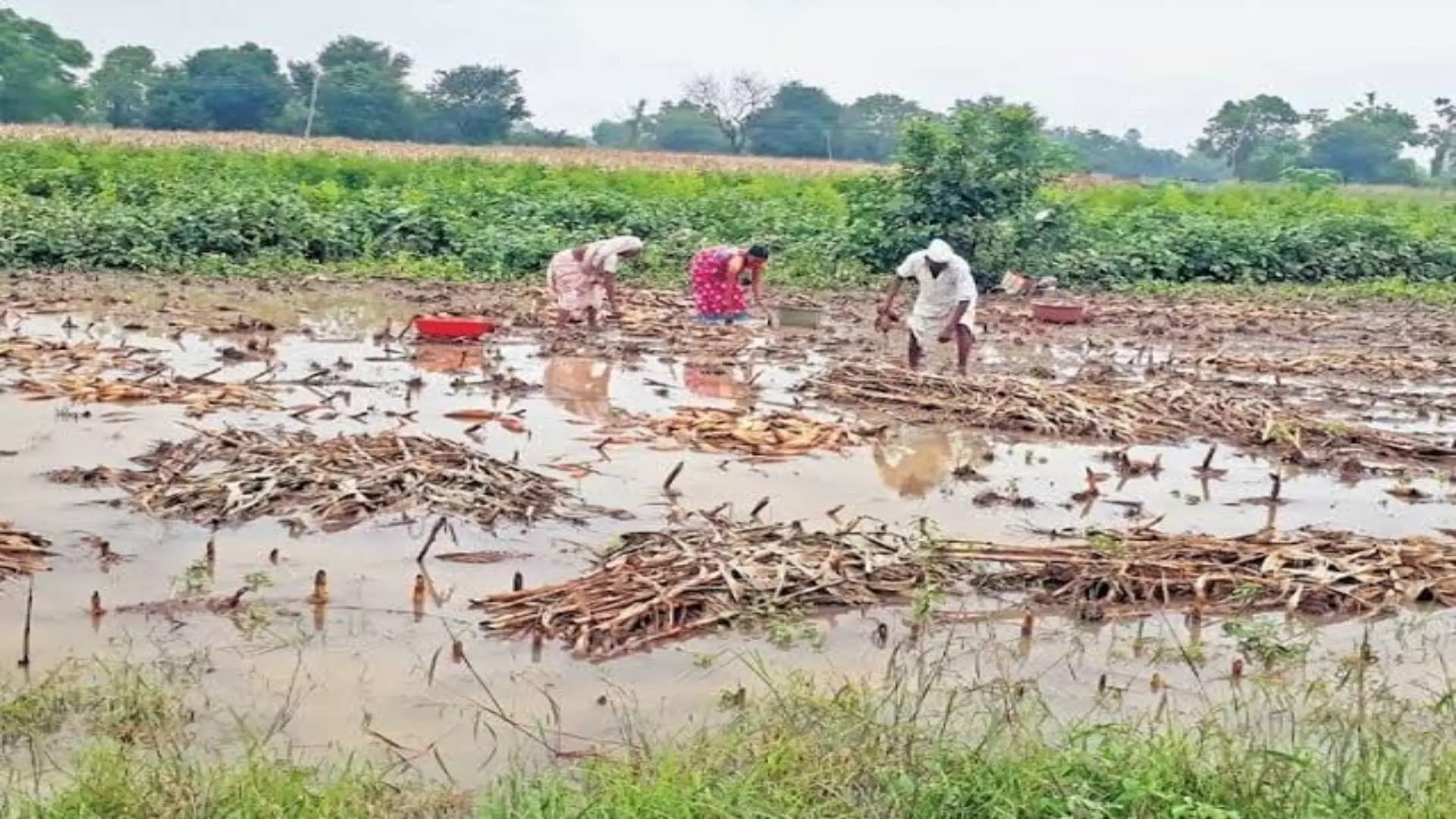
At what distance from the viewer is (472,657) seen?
518cm

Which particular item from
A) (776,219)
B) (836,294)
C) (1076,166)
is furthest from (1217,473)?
(776,219)

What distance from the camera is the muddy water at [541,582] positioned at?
4.75 meters

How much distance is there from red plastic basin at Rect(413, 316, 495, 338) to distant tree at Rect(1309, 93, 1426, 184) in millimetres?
66444

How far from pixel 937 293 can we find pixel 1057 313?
5.37 meters

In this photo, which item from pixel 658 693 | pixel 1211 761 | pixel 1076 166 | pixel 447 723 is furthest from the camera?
pixel 1076 166

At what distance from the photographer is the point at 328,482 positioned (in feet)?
23.3

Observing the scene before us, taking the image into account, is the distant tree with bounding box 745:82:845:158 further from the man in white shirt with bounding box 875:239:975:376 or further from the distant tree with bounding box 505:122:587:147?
the man in white shirt with bounding box 875:239:975:376

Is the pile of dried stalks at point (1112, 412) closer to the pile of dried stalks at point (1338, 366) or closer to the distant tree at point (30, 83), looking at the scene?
the pile of dried stalks at point (1338, 366)

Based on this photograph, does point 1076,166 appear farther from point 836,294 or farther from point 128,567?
point 128,567

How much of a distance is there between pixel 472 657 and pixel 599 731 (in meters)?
0.80

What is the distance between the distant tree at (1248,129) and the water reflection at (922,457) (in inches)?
2837

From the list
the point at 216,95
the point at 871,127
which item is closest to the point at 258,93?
the point at 216,95

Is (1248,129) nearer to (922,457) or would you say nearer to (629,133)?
(629,133)

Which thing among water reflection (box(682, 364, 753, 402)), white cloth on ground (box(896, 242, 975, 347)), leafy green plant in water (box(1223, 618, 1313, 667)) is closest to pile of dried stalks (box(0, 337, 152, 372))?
water reflection (box(682, 364, 753, 402))
